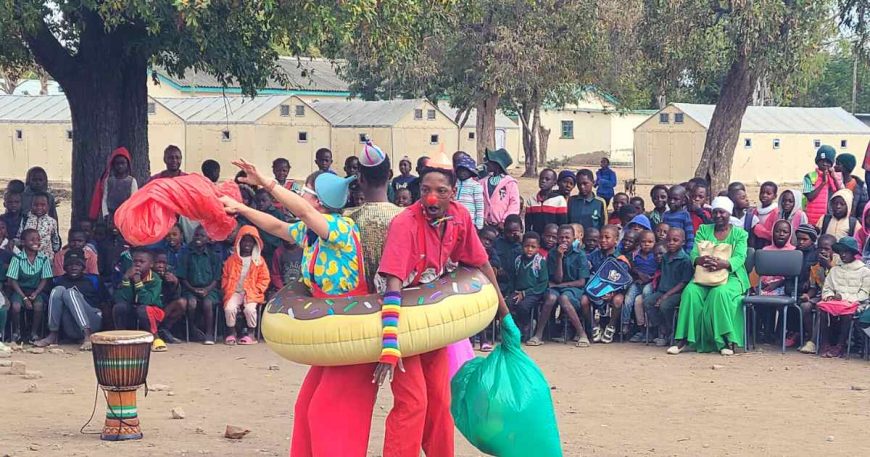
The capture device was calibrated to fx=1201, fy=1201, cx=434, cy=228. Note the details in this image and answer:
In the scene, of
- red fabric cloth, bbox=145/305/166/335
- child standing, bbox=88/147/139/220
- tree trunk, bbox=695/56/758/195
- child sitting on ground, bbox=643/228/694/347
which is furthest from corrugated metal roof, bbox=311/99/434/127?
child sitting on ground, bbox=643/228/694/347

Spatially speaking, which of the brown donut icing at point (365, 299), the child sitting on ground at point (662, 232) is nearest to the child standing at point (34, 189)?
the child sitting on ground at point (662, 232)

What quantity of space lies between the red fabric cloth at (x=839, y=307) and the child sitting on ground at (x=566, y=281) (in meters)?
2.21

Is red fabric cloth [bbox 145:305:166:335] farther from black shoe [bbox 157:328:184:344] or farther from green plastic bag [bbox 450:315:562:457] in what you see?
green plastic bag [bbox 450:315:562:457]

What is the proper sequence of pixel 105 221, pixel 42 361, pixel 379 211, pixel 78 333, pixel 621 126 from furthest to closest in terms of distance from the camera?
pixel 621 126
pixel 105 221
pixel 78 333
pixel 42 361
pixel 379 211

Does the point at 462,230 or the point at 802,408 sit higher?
the point at 462,230

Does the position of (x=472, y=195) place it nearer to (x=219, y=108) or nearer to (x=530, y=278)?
(x=530, y=278)

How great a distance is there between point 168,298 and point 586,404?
14.9 ft

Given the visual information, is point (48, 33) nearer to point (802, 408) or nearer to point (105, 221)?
point (105, 221)

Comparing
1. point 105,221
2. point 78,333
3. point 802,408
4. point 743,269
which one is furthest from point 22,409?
point 743,269

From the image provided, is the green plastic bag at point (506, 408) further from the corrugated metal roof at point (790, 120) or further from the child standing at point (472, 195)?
the corrugated metal roof at point (790, 120)

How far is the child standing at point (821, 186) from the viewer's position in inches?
468

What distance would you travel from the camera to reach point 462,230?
225 inches

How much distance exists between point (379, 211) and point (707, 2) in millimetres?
12596

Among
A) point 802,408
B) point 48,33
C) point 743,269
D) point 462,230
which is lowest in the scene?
point 802,408
